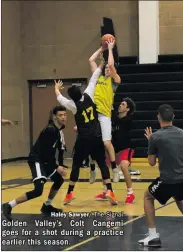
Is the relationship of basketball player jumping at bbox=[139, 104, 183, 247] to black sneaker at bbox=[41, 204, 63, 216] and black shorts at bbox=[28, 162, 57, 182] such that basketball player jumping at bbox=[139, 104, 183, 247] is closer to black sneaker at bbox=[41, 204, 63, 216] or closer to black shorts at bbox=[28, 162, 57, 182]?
black shorts at bbox=[28, 162, 57, 182]

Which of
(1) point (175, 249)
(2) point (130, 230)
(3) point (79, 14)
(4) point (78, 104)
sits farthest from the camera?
(3) point (79, 14)

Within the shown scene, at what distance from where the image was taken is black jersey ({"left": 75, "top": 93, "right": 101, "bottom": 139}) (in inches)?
313

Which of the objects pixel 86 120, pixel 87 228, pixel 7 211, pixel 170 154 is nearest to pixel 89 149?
pixel 86 120

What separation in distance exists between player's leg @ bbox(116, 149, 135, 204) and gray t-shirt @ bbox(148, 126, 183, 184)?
3038 millimetres

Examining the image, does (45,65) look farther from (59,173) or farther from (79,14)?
(59,173)

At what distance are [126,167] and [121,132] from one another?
2.31 ft

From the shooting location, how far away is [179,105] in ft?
56.6

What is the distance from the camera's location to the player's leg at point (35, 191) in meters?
6.80

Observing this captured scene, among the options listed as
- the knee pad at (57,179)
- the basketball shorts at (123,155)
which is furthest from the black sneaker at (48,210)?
the basketball shorts at (123,155)

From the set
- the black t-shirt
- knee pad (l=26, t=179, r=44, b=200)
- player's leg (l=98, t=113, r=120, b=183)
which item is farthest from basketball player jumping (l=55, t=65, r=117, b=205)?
knee pad (l=26, t=179, r=44, b=200)

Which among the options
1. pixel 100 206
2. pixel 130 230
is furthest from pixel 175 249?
pixel 100 206

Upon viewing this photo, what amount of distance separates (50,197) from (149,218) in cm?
234

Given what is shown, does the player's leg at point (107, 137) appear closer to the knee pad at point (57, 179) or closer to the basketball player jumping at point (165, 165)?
the knee pad at point (57, 179)

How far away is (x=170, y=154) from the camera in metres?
5.34
